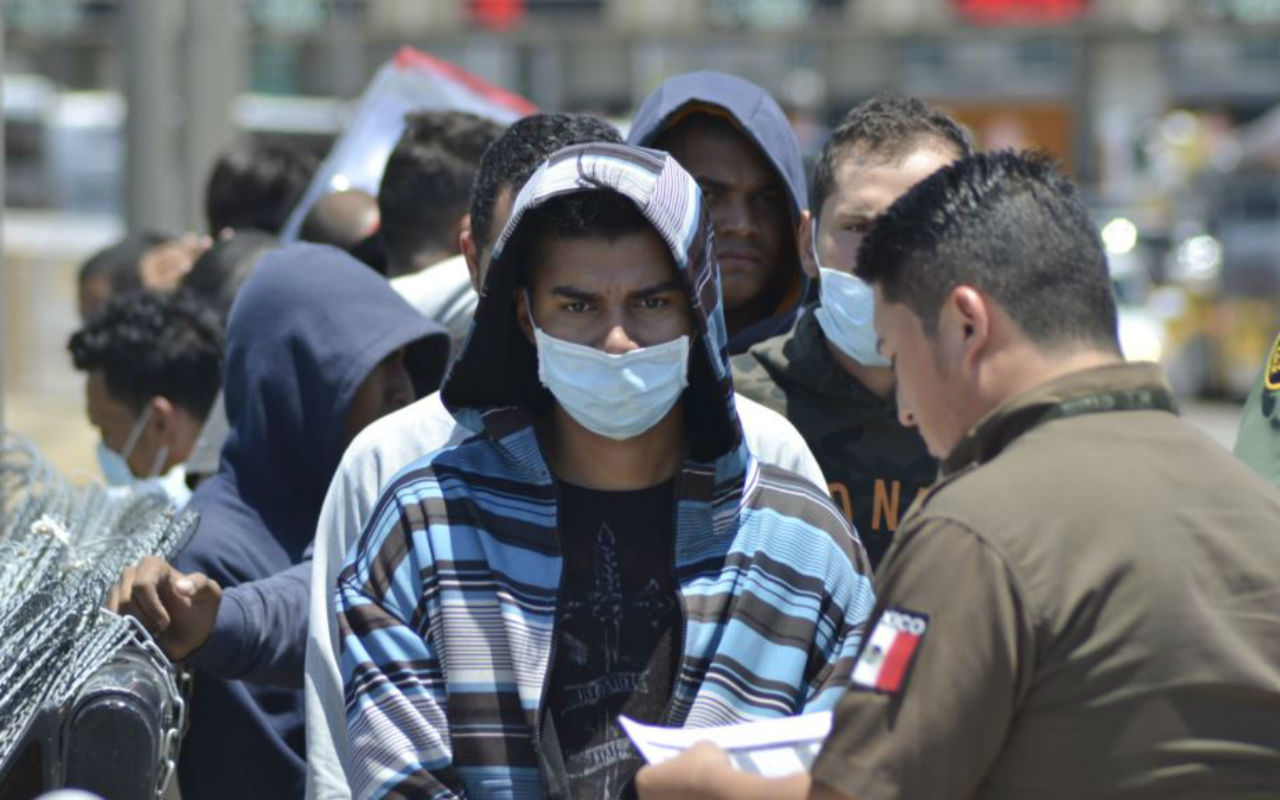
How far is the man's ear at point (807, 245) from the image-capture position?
397 centimetres

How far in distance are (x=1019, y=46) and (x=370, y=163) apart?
33.8 meters

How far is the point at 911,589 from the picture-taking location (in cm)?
221

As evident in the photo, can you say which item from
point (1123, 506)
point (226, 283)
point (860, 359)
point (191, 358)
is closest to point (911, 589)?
point (1123, 506)

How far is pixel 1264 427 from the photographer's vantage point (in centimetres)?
351

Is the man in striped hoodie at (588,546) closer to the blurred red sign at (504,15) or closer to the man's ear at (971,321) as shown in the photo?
the man's ear at (971,321)

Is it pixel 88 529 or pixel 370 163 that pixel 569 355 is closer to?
pixel 88 529

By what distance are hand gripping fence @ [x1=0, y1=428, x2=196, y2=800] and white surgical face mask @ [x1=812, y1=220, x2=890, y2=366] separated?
1.19 m

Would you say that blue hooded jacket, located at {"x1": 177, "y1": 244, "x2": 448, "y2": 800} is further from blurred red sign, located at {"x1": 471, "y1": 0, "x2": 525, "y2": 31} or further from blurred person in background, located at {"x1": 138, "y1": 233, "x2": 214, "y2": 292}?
blurred red sign, located at {"x1": 471, "y1": 0, "x2": 525, "y2": 31}

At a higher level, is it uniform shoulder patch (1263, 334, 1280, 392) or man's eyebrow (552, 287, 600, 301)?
man's eyebrow (552, 287, 600, 301)

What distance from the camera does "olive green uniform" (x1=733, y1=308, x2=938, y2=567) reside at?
12.2 feet

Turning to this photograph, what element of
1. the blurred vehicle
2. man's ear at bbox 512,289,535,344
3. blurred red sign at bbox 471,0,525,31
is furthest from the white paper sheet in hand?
blurred red sign at bbox 471,0,525,31

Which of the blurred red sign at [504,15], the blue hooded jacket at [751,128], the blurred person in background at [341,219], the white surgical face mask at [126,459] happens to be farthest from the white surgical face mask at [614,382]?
the blurred red sign at [504,15]

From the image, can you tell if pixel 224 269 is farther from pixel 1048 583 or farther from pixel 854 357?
A: pixel 1048 583

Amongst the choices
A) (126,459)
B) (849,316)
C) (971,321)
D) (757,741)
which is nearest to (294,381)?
(849,316)
